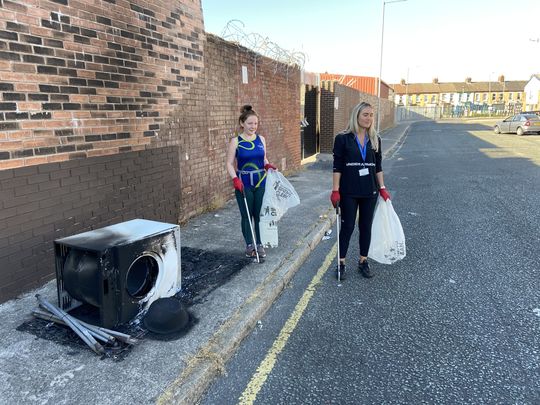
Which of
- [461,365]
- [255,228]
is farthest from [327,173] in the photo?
[461,365]

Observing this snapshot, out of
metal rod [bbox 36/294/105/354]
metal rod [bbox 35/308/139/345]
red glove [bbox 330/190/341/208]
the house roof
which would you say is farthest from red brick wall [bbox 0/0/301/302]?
the house roof

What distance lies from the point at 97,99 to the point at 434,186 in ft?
26.9

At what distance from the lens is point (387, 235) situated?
4.56 m

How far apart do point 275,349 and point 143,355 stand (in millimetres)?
1033

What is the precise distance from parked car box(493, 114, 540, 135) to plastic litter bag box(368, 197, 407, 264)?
26126mm

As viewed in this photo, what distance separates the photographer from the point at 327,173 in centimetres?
1177

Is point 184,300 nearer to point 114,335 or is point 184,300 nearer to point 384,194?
point 114,335

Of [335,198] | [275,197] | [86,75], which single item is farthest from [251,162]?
[86,75]

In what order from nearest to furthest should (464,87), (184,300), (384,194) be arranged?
(184,300)
(384,194)
(464,87)

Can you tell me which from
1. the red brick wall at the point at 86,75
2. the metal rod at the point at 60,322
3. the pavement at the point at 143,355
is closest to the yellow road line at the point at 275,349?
the pavement at the point at 143,355

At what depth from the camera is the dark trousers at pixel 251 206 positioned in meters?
4.89

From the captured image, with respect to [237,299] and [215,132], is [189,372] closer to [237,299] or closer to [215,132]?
[237,299]

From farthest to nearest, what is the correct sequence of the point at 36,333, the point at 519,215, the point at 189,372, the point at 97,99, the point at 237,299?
the point at 519,215 → the point at 97,99 → the point at 237,299 → the point at 36,333 → the point at 189,372

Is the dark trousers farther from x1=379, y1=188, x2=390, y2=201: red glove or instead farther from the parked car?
the parked car
